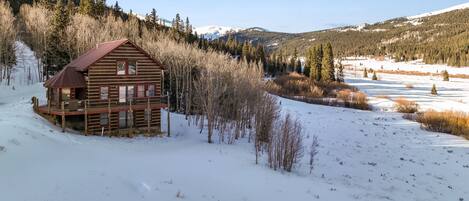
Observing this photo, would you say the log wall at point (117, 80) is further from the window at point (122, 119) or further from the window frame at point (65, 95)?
the window frame at point (65, 95)

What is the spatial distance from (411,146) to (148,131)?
958 inches

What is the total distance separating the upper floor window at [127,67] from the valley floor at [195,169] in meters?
5.65

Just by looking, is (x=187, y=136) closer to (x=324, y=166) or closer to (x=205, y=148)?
(x=205, y=148)

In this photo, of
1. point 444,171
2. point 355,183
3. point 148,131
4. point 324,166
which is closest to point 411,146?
point 444,171

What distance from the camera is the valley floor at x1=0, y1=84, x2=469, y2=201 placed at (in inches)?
708

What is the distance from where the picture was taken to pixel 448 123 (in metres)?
49.0

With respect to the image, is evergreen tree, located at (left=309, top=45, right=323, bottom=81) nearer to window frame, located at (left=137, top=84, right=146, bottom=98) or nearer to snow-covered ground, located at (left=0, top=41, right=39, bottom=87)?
snow-covered ground, located at (left=0, top=41, right=39, bottom=87)

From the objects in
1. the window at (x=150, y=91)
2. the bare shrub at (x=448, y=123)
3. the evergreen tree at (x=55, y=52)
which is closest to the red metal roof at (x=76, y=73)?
the window at (x=150, y=91)

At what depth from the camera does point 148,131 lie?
110 ft

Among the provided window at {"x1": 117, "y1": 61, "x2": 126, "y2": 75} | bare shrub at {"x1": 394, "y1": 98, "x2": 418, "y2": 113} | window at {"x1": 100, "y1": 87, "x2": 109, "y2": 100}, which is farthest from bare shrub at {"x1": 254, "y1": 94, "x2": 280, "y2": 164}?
bare shrub at {"x1": 394, "y1": 98, "x2": 418, "y2": 113}

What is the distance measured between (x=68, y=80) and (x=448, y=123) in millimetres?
43080

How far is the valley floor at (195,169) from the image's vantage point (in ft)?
59.0

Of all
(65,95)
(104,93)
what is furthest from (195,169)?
(65,95)

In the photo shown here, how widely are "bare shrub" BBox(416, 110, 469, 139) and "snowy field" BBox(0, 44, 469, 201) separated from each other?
833cm
